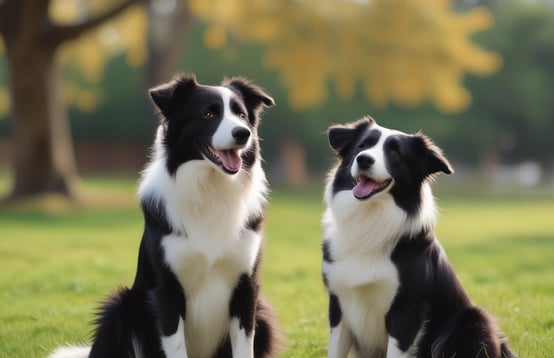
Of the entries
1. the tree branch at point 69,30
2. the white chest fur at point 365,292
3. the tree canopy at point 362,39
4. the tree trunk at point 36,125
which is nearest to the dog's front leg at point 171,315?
the white chest fur at point 365,292

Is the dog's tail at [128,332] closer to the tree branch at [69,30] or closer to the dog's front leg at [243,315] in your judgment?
the dog's front leg at [243,315]

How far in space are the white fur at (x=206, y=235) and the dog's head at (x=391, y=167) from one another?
23.6 inches

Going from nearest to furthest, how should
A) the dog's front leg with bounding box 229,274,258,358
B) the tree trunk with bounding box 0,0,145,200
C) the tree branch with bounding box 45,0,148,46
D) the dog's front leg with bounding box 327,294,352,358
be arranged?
the dog's front leg with bounding box 229,274,258,358 < the dog's front leg with bounding box 327,294,352,358 < the tree trunk with bounding box 0,0,145,200 < the tree branch with bounding box 45,0,148,46

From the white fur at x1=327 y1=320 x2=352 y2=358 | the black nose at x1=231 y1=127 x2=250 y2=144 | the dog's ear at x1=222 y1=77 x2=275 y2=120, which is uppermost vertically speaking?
the dog's ear at x1=222 y1=77 x2=275 y2=120

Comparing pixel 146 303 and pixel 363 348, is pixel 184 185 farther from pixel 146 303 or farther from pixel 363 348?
pixel 363 348

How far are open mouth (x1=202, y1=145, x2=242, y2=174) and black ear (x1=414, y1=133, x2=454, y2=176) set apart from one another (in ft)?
3.58

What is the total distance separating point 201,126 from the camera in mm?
4191

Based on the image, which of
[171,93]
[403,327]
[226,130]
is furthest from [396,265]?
[171,93]

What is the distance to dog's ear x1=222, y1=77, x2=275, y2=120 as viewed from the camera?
4.52 metres

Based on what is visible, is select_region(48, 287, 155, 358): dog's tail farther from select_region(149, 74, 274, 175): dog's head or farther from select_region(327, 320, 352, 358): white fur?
select_region(327, 320, 352, 358): white fur

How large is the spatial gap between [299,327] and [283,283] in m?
2.39

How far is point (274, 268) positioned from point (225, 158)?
5662 millimetres

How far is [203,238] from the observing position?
13.7 ft

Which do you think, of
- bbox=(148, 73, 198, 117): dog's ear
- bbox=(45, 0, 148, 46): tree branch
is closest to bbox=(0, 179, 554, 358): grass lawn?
bbox=(148, 73, 198, 117): dog's ear
